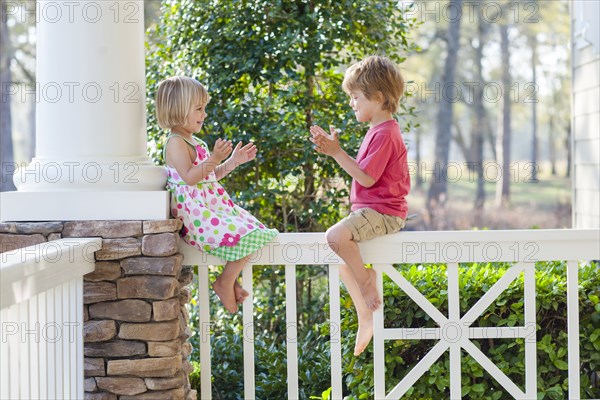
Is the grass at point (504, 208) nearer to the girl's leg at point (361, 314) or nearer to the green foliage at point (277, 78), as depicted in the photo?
the green foliage at point (277, 78)

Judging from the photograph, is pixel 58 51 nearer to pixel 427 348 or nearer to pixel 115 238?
pixel 115 238

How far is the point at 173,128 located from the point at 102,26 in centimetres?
45

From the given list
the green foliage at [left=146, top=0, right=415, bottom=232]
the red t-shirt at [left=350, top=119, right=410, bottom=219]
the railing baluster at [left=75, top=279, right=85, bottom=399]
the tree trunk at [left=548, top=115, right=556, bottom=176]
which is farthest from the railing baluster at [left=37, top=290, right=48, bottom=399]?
the tree trunk at [left=548, top=115, right=556, bottom=176]

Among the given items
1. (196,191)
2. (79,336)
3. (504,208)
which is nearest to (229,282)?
(196,191)

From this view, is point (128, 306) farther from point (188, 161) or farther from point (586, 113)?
point (586, 113)

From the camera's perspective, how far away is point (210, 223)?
2945mm

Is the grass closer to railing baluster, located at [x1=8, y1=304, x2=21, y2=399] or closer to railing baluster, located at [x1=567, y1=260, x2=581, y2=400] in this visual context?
railing baluster, located at [x1=567, y1=260, x2=581, y2=400]

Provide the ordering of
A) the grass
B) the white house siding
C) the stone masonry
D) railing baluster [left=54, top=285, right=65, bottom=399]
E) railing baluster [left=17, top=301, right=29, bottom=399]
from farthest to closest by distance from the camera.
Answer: the grass → the white house siding → the stone masonry → railing baluster [left=54, top=285, right=65, bottom=399] → railing baluster [left=17, top=301, right=29, bottom=399]

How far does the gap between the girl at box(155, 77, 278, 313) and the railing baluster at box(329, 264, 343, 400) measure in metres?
0.29

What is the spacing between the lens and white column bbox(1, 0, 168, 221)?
284 cm

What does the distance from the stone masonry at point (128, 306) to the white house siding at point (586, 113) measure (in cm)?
327

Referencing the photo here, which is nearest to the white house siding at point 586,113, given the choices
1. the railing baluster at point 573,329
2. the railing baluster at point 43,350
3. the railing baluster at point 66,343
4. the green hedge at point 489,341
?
the green hedge at point 489,341

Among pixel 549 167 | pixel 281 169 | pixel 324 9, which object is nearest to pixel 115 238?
pixel 281 169

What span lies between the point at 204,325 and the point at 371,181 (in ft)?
2.81
